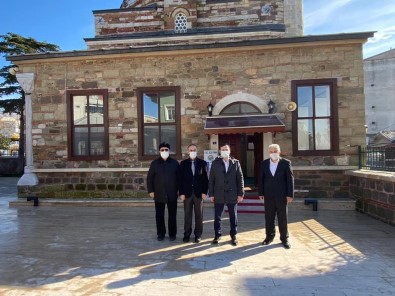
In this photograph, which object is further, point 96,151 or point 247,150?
point 247,150

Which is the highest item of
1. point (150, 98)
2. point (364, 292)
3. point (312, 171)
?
point (150, 98)

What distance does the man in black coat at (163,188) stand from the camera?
6090 mm

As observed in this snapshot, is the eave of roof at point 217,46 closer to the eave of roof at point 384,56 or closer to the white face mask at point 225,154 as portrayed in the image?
the white face mask at point 225,154

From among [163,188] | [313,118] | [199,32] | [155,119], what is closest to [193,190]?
[163,188]

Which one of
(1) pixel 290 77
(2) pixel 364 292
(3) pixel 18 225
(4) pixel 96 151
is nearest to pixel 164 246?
(2) pixel 364 292

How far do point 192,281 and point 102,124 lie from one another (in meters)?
7.25

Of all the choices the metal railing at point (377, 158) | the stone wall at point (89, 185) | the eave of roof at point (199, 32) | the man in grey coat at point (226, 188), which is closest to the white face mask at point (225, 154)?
the man in grey coat at point (226, 188)

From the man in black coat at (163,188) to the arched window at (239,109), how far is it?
4.09 metres

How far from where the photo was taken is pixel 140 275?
4.34 metres

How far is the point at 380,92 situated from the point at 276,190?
37.5 metres

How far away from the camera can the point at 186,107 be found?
32.8 ft

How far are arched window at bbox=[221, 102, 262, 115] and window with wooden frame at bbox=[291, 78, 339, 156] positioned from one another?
3.89 feet

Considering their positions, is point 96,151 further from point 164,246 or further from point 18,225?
point 164,246

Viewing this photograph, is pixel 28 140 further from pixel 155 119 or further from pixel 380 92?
pixel 380 92
